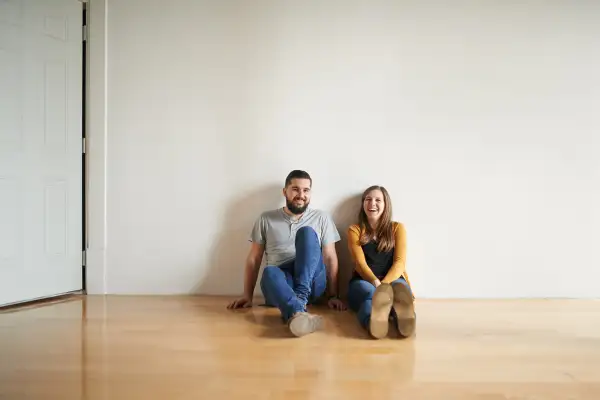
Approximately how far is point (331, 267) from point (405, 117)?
1051 millimetres

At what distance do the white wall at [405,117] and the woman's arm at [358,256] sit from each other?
0.22 meters

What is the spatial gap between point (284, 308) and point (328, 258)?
67 cm

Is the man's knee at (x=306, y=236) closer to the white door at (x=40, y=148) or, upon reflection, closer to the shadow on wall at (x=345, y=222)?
the shadow on wall at (x=345, y=222)

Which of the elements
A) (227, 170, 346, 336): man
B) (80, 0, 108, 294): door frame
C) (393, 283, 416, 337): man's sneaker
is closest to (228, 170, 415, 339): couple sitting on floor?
(227, 170, 346, 336): man

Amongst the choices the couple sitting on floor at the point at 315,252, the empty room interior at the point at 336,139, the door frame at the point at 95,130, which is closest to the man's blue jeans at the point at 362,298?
the couple sitting on floor at the point at 315,252

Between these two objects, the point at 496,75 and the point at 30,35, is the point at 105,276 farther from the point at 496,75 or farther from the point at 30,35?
the point at 496,75

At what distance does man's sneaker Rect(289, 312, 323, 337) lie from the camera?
7.18 feet

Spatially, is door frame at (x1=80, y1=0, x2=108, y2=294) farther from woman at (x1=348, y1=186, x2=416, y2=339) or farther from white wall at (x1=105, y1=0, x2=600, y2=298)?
woman at (x1=348, y1=186, x2=416, y2=339)

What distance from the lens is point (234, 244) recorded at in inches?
123

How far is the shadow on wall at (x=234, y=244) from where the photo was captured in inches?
122

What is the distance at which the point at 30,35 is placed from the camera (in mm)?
2781

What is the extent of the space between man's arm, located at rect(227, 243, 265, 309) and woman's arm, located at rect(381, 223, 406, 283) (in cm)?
76

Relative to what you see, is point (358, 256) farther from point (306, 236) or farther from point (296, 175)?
point (296, 175)

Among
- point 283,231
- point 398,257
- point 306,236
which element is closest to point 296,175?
point 283,231
